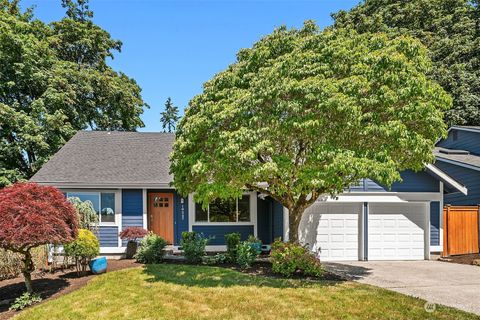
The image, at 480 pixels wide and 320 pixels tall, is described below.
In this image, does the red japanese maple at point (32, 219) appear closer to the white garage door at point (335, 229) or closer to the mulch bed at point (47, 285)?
the mulch bed at point (47, 285)

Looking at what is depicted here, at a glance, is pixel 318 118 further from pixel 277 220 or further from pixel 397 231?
pixel 397 231

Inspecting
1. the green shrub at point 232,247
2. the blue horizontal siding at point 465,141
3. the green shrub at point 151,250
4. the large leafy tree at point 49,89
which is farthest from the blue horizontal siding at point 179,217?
the blue horizontal siding at point 465,141

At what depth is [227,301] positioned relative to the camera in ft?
24.3

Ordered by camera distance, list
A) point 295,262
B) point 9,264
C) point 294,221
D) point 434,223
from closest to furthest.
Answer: point 295,262
point 294,221
point 9,264
point 434,223

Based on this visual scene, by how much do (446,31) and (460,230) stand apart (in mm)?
22077

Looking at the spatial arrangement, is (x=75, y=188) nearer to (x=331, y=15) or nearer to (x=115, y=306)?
(x=115, y=306)

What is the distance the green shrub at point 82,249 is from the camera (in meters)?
10.4

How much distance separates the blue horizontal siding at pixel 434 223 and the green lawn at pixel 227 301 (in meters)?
6.21

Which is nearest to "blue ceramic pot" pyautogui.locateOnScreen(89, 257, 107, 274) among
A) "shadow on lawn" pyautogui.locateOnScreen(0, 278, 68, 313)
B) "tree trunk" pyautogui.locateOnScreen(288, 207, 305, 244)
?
"shadow on lawn" pyautogui.locateOnScreen(0, 278, 68, 313)

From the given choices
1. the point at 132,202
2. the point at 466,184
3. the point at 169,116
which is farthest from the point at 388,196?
the point at 169,116

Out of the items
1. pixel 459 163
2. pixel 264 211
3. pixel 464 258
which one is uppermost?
pixel 459 163

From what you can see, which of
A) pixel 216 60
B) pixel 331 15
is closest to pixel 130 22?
pixel 216 60

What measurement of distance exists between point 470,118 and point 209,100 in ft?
72.9

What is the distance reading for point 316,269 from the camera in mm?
9453
